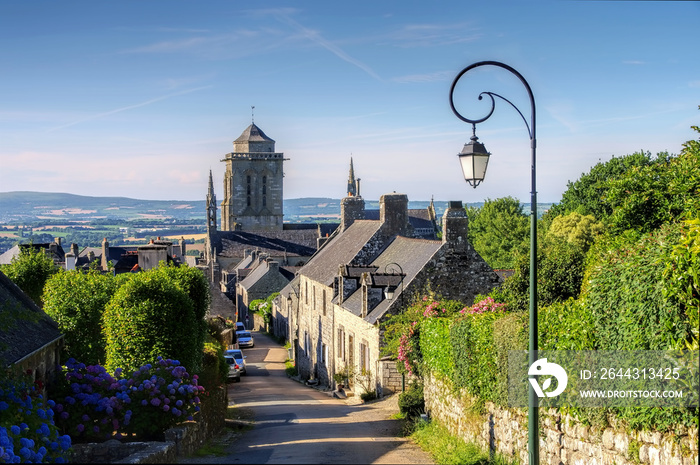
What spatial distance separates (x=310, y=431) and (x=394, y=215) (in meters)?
14.1

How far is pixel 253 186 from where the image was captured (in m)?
119

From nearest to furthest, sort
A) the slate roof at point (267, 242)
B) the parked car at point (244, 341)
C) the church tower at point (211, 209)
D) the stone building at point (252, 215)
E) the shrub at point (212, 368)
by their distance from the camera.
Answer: the shrub at point (212, 368)
the parked car at point (244, 341)
the slate roof at point (267, 242)
the stone building at point (252, 215)
the church tower at point (211, 209)

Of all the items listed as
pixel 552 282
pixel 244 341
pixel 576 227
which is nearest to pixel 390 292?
pixel 552 282

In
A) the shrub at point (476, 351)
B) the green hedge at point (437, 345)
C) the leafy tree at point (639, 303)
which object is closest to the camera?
the leafy tree at point (639, 303)

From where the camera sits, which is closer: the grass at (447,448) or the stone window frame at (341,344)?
the grass at (447,448)

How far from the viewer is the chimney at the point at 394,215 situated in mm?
32094

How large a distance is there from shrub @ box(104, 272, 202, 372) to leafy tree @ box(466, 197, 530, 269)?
55.5 m

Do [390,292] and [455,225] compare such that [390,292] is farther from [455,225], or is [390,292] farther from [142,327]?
[142,327]

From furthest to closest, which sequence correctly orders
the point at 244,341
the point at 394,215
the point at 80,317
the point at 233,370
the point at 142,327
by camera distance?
1. the point at 244,341
2. the point at 233,370
3. the point at 394,215
4. the point at 80,317
5. the point at 142,327

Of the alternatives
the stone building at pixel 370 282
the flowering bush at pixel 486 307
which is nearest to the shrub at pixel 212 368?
the stone building at pixel 370 282

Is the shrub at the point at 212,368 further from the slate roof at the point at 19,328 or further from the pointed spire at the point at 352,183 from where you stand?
the pointed spire at the point at 352,183

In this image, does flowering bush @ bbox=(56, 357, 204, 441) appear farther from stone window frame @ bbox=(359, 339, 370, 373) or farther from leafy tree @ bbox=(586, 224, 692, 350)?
stone window frame @ bbox=(359, 339, 370, 373)

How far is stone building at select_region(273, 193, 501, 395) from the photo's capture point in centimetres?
2566

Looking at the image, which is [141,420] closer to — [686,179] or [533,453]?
[533,453]
